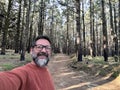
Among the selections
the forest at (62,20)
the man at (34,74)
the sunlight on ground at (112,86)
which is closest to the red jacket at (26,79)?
the man at (34,74)

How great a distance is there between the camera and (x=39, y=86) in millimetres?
2238

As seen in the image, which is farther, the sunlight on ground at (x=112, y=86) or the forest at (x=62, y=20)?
the forest at (x=62, y=20)

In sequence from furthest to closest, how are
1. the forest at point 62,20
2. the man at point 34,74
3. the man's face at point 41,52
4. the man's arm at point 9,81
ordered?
the forest at point 62,20 → the man's face at point 41,52 → the man at point 34,74 → the man's arm at point 9,81

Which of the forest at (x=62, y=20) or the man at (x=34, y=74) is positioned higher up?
the forest at (x=62, y=20)

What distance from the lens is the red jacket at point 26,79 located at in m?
1.62

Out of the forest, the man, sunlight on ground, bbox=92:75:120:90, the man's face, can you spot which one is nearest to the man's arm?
the man

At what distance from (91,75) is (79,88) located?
14.1ft

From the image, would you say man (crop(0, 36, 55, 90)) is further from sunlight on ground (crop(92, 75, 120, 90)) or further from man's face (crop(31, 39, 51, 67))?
sunlight on ground (crop(92, 75, 120, 90))

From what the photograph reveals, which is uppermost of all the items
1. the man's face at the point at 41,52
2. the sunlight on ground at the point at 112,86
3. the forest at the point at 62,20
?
the forest at the point at 62,20

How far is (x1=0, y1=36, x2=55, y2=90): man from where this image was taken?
65.6 inches

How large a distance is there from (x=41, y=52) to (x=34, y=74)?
34 centimetres

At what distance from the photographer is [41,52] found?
2.49 m

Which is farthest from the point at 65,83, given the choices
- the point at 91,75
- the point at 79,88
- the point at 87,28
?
the point at 87,28

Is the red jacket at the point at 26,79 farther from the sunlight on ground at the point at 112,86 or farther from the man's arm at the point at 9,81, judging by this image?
the sunlight on ground at the point at 112,86
